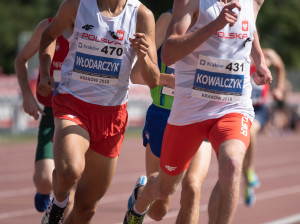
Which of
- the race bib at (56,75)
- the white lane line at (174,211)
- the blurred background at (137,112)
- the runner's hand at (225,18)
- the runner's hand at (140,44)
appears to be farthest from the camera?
the blurred background at (137,112)

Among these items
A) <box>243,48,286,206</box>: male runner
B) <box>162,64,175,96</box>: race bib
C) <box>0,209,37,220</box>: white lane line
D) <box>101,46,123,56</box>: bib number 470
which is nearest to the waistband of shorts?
<box>101,46,123,56</box>: bib number 470

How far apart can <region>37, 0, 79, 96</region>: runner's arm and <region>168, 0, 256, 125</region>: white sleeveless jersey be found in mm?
935

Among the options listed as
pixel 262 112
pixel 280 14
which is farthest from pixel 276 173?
pixel 280 14

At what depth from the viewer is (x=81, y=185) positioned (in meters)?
5.36

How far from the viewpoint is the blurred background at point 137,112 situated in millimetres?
11133

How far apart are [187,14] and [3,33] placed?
42.9m

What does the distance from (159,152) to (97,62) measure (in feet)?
3.79

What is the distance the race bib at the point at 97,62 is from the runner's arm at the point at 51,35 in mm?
197

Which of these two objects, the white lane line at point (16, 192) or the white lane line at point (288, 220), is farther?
the white lane line at point (16, 192)

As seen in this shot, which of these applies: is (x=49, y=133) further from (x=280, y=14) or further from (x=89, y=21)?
(x=280, y=14)

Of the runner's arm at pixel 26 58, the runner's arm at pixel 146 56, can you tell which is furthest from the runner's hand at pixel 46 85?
the runner's arm at pixel 26 58

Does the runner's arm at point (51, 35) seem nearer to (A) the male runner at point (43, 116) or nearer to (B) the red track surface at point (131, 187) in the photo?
(A) the male runner at point (43, 116)

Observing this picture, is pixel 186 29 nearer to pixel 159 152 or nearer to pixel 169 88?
pixel 169 88

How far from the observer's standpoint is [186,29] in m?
4.65
